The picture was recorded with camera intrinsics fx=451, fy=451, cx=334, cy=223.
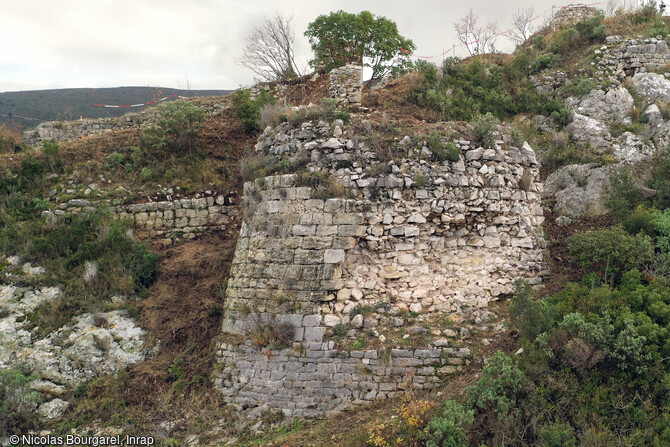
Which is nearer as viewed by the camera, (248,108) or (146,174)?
(146,174)

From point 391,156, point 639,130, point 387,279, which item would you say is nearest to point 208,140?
point 391,156

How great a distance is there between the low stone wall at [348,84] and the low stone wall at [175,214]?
3.62 metres

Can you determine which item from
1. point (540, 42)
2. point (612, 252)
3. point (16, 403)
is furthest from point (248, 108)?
point (540, 42)

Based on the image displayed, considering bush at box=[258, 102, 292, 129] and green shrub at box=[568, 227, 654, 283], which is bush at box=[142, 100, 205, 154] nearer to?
bush at box=[258, 102, 292, 129]

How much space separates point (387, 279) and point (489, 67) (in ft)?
30.3

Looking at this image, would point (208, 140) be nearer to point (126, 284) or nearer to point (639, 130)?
point (126, 284)

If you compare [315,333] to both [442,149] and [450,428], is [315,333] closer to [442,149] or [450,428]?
[450,428]

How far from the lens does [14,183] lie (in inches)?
407

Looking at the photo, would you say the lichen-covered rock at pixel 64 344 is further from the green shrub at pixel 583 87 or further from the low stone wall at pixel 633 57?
the low stone wall at pixel 633 57

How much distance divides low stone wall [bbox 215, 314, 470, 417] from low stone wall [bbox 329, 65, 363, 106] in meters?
5.73

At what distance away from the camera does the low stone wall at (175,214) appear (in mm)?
9977

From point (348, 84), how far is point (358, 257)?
5.06 m

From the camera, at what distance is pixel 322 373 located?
693cm

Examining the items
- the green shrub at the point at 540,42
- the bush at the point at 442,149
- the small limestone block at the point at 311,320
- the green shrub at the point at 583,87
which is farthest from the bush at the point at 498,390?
the green shrub at the point at 540,42
